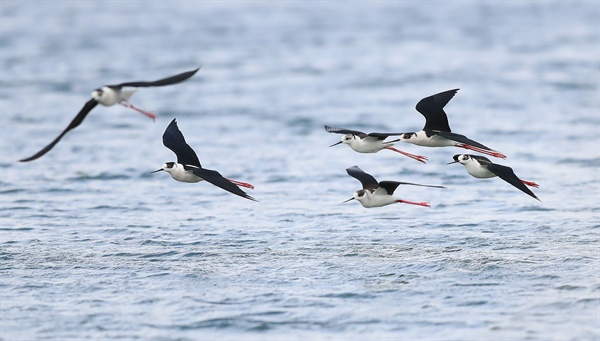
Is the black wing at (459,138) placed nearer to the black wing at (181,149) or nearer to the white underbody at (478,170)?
the white underbody at (478,170)

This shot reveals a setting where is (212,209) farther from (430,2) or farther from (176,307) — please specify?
(430,2)

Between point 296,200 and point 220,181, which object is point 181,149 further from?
point 296,200

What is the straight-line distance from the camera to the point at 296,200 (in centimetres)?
2339

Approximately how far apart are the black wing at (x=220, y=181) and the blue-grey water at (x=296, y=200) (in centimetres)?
164

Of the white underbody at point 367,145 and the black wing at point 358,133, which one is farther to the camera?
the white underbody at point 367,145

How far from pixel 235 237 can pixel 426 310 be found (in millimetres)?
5657

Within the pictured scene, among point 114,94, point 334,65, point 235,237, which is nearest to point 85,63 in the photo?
point 334,65

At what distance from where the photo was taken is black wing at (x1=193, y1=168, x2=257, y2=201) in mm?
14227

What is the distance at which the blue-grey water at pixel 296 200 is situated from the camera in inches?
579

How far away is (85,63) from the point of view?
49438 mm

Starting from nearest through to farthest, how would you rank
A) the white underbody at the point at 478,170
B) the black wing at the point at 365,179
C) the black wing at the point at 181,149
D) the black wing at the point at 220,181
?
the black wing at the point at 220,181
the white underbody at the point at 478,170
the black wing at the point at 181,149
the black wing at the point at 365,179

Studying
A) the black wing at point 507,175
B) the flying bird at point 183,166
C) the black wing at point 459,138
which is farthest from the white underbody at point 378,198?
the flying bird at point 183,166

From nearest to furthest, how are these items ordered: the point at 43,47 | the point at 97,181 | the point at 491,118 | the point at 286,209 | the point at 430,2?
1. the point at 286,209
2. the point at 97,181
3. the point at 491,118
4. the point at 43,47
5. the point at 430,2

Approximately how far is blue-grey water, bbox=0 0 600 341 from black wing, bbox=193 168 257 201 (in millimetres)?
1642
